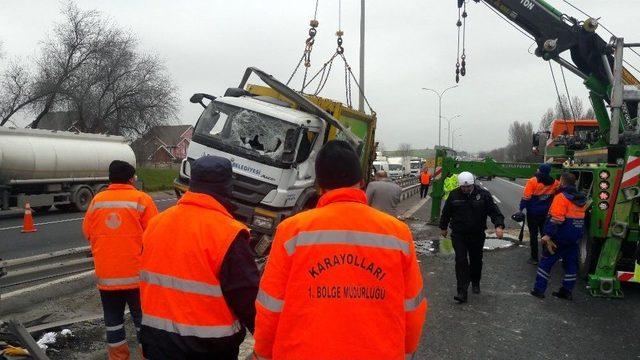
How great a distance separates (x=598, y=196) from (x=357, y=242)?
20.7 ft

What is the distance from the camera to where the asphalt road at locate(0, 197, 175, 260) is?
33.5 feet

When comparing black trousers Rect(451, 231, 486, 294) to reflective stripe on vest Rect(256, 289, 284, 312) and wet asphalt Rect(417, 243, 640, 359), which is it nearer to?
wet asphalt Rect(417, 243, 640, 359)

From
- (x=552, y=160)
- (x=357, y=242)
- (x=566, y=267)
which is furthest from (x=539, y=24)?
(x=357, y=242)

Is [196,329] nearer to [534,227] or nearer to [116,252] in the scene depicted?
[116,252]

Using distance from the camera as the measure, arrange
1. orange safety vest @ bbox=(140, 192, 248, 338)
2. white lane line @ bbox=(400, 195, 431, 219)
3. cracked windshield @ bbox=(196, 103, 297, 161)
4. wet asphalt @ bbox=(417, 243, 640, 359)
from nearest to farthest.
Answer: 1. orange safety vest @ bbox=(140, 192, 248, 338)
2. wet asphalt @ bbox=(417, 243, 640, 359)
3. cracked windshield @ bbox=(196, 103, 297, 161)
4. white lane line @ bbox=(400, 195, 431, 219)

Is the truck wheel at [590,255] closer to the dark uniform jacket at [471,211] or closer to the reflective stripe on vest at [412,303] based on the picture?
the dark uniform jacket at [471,211]

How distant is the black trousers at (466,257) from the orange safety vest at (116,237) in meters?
4.05

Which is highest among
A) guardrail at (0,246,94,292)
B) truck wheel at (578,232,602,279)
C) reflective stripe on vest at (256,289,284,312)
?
reflective stripe on vest at (256,289,284,312)

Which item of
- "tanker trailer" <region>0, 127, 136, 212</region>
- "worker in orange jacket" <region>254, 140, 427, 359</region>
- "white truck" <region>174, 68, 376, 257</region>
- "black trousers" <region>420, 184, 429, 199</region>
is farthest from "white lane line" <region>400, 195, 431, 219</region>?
"worker in orange jacket" <region>254, 140, 427, 359</region>

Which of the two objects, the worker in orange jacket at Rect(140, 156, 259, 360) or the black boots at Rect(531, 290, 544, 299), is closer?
the worker in orange jacket at Rect(140, 156, 259, 360)

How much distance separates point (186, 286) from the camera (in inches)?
93.8

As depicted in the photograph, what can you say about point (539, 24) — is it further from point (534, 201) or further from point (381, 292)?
point (381, 292)

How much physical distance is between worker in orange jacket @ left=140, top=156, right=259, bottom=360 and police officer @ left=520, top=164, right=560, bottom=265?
7.51 m

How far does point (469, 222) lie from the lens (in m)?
→ 6.57
